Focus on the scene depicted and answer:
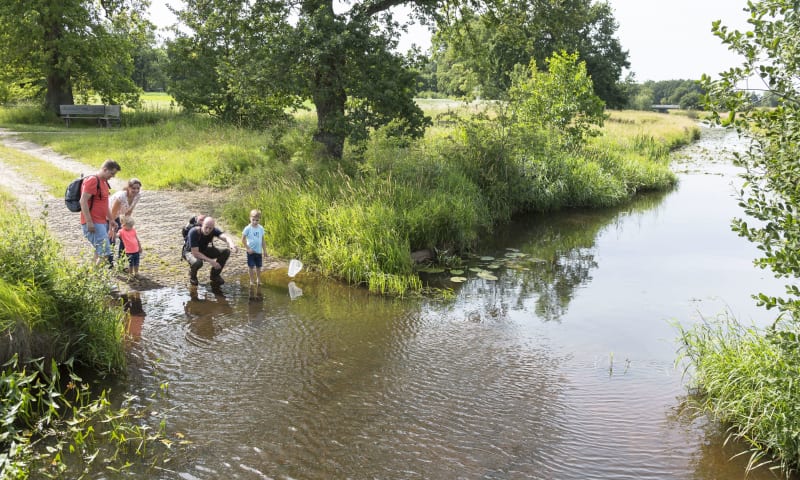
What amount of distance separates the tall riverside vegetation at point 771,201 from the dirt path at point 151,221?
7806 millimetres

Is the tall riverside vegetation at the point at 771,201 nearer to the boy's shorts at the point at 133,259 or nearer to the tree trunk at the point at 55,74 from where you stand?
the boy's shorts at the point at 133,259

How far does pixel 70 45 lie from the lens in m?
25.4

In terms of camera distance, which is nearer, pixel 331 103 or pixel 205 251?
pixel 205 251

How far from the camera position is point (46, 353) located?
6.35 metres

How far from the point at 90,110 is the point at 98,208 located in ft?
66.7

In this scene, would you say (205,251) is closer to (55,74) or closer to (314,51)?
(314,51)

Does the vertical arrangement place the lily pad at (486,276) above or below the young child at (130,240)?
below

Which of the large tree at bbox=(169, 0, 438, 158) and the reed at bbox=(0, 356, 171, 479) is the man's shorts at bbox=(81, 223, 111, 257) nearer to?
the reed at bbox=(0, 356, 171, 479)

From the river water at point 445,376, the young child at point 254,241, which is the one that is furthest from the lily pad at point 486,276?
the young child at point 254,241

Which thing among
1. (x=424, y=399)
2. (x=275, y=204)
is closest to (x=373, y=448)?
(x=424, y=399)

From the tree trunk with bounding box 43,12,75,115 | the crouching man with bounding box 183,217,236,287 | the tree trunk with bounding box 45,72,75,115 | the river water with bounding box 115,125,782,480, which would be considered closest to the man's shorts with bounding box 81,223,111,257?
the river water with bounding box 115,125,782,480

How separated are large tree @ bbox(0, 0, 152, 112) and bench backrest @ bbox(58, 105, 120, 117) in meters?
1.59

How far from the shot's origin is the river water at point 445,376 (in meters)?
5.50

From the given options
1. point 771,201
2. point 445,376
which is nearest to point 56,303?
point 445,376
